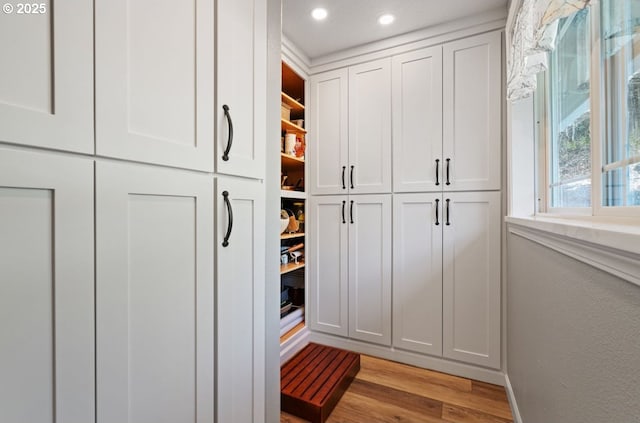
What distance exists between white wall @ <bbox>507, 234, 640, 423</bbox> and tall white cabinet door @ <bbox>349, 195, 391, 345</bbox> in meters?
0.90

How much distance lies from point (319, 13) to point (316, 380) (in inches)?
95.9

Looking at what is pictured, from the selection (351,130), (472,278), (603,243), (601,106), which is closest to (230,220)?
(603,243)

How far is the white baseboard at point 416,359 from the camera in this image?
1.85 metres

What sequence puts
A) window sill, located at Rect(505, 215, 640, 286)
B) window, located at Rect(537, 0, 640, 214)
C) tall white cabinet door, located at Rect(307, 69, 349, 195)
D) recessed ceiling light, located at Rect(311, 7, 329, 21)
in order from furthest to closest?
tall white cabinet door, located at Rect(307, 69, 349, 195) → recessed ceiling light, located at Rect(311, 7, 329, 21) → window, located at Rect(537, 0, 640, 214) → window sill, located at Rect(505, 215, 640, 286)

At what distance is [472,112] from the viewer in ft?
6.17

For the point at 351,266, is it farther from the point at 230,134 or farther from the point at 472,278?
the point at 230,134

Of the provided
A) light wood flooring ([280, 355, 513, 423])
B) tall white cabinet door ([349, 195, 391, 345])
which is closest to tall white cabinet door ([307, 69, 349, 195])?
tall white cabinet door ([349, 195, 391, 345])

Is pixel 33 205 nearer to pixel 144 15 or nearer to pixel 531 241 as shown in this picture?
pixel 144 15

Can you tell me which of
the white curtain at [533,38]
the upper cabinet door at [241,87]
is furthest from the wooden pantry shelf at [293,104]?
the white curtain at [533,38]

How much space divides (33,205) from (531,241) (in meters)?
1.65

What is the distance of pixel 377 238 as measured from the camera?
7.14ft

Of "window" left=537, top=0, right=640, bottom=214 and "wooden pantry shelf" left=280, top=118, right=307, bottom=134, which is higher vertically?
"wooden pantry shelf" left=280, top=118, right=307, bottom=134

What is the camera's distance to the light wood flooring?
1536 millimetres

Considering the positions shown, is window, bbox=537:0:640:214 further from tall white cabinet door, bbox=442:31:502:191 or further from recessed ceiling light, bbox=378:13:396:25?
recessed ceiling light, bbox=378:13:396:25
